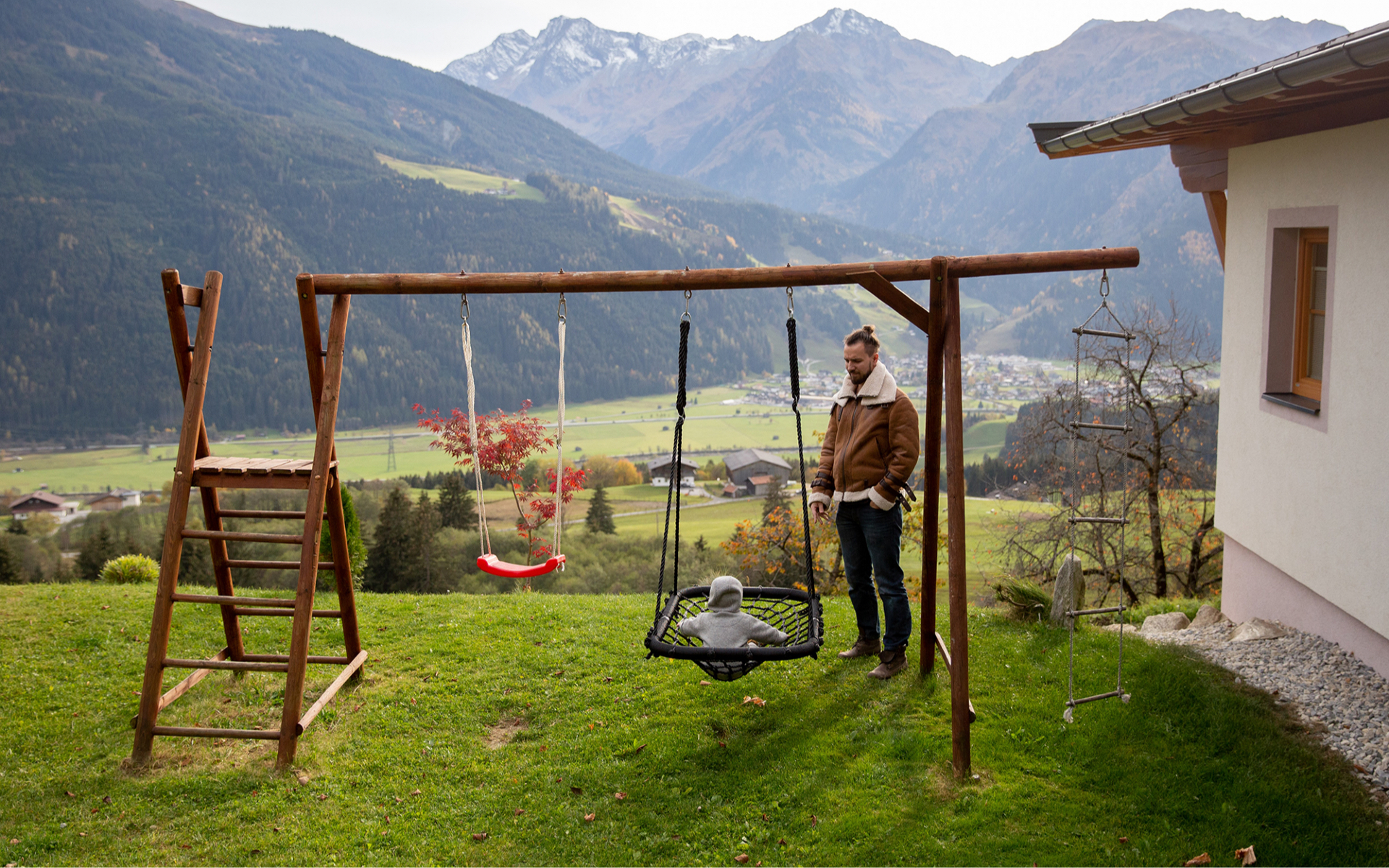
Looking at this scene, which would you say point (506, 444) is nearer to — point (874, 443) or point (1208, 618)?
point (874, 443)

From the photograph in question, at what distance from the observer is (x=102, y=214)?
87.6 m

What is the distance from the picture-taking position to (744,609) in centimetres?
581

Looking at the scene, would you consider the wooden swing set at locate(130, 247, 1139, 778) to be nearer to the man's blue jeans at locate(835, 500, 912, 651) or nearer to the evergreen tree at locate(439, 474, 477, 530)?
the man's blue jeans at locate(835, 500, 912, 651)

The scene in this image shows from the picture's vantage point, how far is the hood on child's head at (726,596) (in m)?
4.37

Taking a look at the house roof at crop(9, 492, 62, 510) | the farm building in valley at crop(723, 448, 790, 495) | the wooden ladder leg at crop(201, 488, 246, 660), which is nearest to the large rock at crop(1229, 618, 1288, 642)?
the wooden ladder leg at crop(201, 488, 246, 660)

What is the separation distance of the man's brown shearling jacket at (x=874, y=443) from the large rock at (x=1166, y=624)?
3.57 meters

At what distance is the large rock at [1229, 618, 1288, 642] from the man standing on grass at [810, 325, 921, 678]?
8.96 ft

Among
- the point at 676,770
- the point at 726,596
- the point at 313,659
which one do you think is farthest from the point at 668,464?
the point at 676,770

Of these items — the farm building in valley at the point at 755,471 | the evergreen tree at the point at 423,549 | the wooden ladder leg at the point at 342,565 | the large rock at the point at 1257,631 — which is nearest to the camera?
the wooden ladder leg at the point at 342,565

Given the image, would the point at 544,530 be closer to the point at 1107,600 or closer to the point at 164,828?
the point at 1107,600

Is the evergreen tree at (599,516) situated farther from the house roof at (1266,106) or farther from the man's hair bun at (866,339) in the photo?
the man's hair bun at (866,339)

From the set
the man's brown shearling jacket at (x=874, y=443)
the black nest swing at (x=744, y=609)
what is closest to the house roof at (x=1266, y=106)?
the man's brown shearling jacket at (x=874, y=443)

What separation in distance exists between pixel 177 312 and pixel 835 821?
4.45m

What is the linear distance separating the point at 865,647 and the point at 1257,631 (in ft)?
9.68
